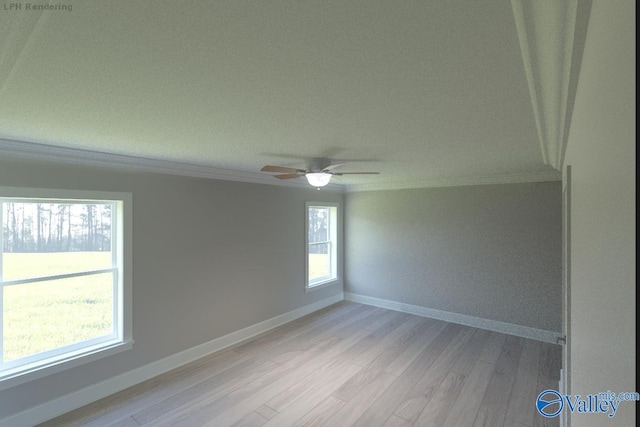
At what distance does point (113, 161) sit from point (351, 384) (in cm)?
325

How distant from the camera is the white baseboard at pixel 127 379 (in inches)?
95.2

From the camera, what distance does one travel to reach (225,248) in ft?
12.7

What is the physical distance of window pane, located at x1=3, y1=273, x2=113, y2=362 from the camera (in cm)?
245

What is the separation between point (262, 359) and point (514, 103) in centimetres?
352

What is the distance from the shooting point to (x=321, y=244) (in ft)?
18.3

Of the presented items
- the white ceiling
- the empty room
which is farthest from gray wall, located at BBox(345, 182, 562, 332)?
the white ceiling

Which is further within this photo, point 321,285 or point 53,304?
point 321,285

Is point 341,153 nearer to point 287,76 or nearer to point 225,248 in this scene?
point 287,76

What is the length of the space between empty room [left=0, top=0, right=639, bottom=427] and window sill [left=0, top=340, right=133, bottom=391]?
0.7 inches

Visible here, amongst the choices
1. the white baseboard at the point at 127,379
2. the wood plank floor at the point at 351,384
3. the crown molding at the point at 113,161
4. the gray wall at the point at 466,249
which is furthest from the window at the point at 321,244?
the crown molding at the point at 113,161

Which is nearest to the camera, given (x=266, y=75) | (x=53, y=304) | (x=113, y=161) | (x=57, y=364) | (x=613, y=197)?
(x=613, y=197)

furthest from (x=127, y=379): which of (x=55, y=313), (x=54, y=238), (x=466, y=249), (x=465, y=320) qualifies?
(x=466, y=249)

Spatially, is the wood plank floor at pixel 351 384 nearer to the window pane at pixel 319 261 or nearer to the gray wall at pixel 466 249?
the gray wall at pixel 466 249

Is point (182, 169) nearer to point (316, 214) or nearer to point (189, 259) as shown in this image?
point (189, 259)
